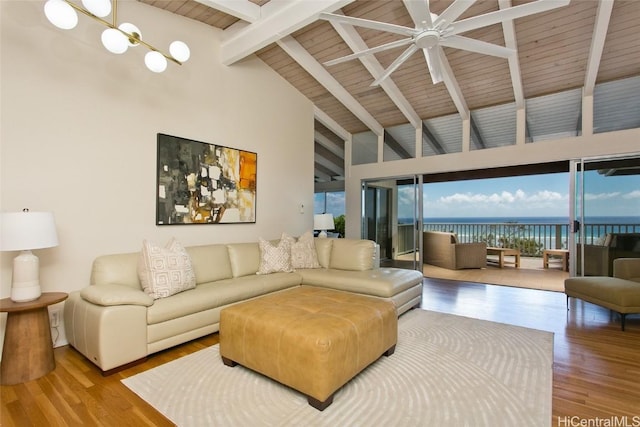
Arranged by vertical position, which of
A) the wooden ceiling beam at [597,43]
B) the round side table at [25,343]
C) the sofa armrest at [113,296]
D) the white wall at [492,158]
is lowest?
the round side table at [25,343]

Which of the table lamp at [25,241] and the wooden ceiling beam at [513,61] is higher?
the wooden ceiling beam at [513,61]

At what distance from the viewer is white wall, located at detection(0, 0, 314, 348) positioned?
2600 millimetres

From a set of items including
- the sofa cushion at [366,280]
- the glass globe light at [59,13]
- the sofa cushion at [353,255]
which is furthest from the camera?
the sofa cushion at [353,255]

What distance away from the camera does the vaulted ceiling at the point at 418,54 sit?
346 cm

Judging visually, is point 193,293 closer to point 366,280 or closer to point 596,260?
point 366,280

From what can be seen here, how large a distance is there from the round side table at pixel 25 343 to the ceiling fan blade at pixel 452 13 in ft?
11.9

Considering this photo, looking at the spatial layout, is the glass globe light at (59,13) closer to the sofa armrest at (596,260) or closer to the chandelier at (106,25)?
the chandelier at (106,25)

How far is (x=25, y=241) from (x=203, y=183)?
197cm

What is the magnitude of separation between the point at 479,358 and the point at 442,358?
29 centimetres

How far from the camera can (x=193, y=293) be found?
2.89 meters

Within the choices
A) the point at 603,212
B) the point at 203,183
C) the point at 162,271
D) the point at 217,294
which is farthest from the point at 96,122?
the point at 603,212

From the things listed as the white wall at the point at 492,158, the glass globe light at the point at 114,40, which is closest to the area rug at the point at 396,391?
the glass globe light at the point at 114,40

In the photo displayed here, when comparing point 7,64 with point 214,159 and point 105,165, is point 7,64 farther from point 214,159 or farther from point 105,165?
point 214,159

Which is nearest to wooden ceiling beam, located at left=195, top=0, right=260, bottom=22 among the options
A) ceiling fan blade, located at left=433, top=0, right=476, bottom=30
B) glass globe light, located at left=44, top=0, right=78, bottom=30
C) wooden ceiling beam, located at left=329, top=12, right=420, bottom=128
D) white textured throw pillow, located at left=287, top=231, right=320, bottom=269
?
wooden ceiling beam, located at left=329, top=12, right=420, bottom=128
